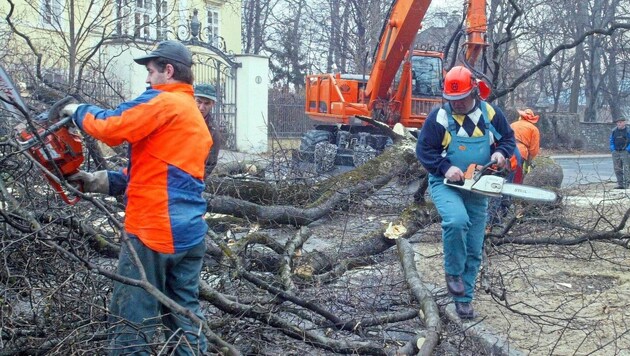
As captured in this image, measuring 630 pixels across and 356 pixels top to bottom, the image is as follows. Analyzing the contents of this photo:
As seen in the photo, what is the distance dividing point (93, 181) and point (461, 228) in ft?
7.58

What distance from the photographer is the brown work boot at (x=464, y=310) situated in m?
4.59

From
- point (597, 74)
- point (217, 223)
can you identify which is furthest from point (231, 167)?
point (597, 74)

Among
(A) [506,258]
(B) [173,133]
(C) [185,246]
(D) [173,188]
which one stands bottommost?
(A) [506,258]

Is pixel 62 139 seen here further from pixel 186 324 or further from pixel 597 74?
pixel 597 74

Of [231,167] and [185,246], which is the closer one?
[185,246]

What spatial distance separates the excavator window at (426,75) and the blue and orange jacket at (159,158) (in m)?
10.3

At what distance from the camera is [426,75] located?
1327 centimetres

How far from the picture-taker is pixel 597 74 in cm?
3612

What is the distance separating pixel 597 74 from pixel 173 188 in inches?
1449

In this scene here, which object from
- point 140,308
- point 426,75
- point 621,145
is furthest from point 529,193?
point 621,145

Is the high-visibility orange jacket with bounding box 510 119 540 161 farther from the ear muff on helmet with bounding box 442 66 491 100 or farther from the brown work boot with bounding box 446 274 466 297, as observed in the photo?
the brown work boot with bounding box 446 274 466 297

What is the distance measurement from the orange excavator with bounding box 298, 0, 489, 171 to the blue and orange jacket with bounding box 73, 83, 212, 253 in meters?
7.60

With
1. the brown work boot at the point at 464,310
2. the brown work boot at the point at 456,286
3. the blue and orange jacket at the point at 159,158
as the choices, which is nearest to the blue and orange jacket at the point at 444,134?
the brown work boot at the point at 456,286

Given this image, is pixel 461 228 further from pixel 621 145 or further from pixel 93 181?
pixel 621 145
